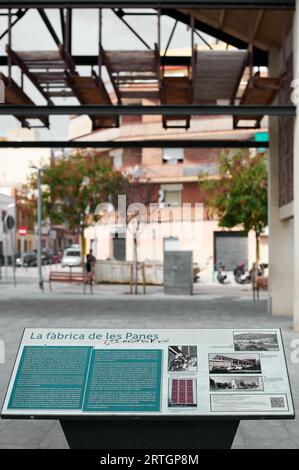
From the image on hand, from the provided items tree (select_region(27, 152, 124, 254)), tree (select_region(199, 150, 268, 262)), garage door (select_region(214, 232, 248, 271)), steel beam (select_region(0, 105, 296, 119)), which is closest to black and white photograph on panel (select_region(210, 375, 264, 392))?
steel beam (select_region(0, 105, 296, 119))

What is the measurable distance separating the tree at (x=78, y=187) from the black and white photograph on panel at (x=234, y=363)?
111 ft

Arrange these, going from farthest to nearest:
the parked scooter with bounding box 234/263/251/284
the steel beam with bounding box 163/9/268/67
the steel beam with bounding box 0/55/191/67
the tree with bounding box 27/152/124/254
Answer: the tree with bounding box 27/152/124/254 < the parked scooter with bounding box 234/263/251/284 < the steel beam with bounding box 163/9/268/67 < the steel beam with bounding box 0/55/191/67

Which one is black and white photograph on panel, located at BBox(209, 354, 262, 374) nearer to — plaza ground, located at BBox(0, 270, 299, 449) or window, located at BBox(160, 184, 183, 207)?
plaza ground, located at BBox(0, 270, 299, 449)

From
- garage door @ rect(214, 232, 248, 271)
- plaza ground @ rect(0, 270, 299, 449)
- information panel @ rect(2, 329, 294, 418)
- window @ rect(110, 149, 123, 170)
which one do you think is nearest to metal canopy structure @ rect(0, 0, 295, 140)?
plaza ground @ rect(0, 270, 299, 449)

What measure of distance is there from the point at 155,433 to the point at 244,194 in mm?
27844

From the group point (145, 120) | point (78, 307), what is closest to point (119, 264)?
point (78, 307)

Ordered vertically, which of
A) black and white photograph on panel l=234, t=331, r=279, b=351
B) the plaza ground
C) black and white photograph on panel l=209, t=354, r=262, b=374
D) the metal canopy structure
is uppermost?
the metal canopy structure

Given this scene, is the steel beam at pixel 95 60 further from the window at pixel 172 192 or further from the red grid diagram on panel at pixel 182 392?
the window at pixel 172 192

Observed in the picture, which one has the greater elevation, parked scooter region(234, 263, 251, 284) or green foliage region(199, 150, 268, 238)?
green foliage region(199, 150, 268, 238)

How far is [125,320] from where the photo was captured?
16.0m

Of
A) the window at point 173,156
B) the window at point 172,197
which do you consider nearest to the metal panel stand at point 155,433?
the window at point 172,197

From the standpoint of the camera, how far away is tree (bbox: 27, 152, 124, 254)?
131 feet

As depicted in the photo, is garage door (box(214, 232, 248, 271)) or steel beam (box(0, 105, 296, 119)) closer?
steel beam (box(0, 105, 296, 119))

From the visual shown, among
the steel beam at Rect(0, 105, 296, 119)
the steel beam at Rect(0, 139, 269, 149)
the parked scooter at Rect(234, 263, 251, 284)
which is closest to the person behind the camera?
the steel beam at Rect(0, 105, 296, 119)
